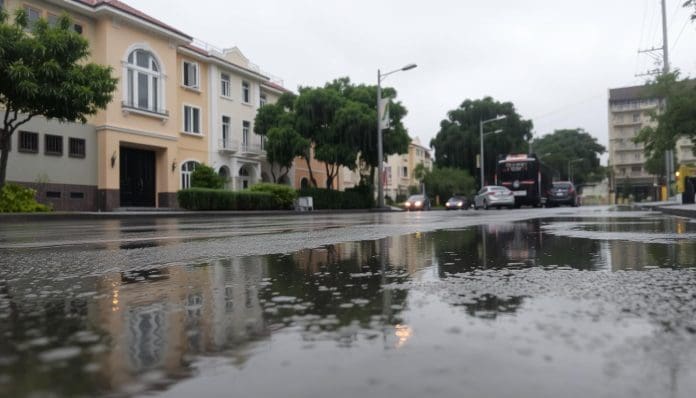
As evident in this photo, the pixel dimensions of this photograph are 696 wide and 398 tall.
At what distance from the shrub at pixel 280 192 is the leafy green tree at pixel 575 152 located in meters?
74.7

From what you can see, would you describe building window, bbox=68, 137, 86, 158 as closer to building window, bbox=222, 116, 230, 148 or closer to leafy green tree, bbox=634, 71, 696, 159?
building window, bbox=222, 116, 230, 148

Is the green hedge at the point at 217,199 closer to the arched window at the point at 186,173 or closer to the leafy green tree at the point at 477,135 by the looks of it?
the arched window at the point at 186,173

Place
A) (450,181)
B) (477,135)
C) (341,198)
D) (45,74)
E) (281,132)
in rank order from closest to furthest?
(45,74)
(281,132)
(341,198)
(450,181)
(477,135)

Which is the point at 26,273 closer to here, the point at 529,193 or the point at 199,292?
the point at 199,292

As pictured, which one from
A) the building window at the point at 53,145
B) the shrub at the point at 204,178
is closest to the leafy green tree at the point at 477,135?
the shrub at the point at 204,178

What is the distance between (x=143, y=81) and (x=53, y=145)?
6264 millimetres

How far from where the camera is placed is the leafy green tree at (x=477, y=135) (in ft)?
180

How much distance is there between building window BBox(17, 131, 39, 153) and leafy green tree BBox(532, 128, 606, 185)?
85.1 meters

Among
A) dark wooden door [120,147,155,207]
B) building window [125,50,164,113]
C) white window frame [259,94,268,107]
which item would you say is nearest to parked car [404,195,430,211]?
white window frame [259,94,268,107]

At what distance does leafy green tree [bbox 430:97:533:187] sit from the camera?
180 feet

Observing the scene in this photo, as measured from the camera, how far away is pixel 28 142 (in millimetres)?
23125

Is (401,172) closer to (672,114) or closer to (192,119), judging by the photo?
(192,119)

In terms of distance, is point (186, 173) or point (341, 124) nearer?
point (186, 173)

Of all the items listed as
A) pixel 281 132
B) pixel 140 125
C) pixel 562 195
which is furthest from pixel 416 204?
pixel 140 125
